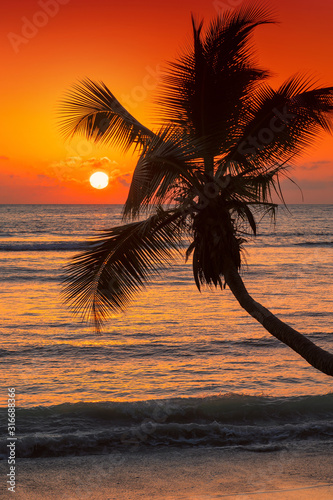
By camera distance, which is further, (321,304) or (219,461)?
(321,304)

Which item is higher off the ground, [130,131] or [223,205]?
[130,131]

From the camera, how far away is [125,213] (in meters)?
6.98

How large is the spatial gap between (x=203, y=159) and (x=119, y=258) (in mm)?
1739

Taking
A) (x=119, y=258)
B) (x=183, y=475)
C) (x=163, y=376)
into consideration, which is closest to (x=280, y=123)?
(x=119, y=258)

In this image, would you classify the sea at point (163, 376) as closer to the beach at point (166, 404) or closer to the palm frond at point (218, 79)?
the beach at point (166, 404)

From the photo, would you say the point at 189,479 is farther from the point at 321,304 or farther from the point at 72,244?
the point at 72,244

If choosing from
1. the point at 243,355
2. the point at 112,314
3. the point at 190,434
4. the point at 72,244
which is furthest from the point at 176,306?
the point at 72,244

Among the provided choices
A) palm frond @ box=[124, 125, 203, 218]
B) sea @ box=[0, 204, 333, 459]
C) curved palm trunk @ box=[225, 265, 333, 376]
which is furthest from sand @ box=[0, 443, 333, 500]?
palm frond @ box=[124, 125, 203, 218]

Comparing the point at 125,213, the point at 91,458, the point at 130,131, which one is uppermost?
the point at 130,131

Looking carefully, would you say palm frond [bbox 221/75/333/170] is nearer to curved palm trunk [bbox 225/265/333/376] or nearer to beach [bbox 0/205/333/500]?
curved palm trunk [bbox 225/265/333/376]

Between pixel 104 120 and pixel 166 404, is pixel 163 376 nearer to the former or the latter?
pixel 166 404

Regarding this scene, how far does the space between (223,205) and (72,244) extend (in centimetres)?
3969

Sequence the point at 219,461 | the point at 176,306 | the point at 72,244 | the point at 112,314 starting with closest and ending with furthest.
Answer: the point at 219,461 → the point at 112,314 → the point at 176,306 → the point at 72,244

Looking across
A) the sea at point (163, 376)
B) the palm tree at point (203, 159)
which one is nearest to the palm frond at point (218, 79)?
the palm tree at point (203, 159)
